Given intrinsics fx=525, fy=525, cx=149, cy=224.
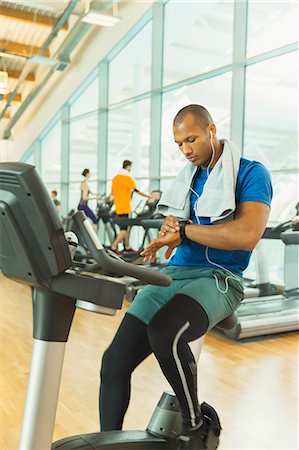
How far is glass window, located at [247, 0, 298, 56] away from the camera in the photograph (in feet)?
18.2

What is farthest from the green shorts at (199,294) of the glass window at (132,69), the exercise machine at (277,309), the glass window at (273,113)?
the glass window at (132,69)

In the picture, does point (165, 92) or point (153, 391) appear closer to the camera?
point (153, 391)

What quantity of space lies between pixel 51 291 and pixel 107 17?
23.6 ft

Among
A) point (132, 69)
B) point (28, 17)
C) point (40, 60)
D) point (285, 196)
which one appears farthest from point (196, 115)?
point (40, 60)

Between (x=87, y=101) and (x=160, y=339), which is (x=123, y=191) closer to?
(x=87, y=101)

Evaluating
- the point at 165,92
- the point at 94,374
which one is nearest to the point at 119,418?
the point at 94,374

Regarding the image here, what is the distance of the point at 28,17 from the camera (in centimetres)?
950

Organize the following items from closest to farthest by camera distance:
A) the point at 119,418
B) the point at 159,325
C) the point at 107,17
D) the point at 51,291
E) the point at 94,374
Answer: the point at 51,291 → the point at 159,325 → the point at 119,418 → the point at 94,374 → the point at 107,17

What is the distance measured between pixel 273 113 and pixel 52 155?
7.70 m

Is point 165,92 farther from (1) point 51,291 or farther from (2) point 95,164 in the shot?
(1) point 51,291

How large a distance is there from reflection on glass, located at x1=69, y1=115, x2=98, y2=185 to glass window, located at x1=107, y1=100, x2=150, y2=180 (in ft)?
2.31

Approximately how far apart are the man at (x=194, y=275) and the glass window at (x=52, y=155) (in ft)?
35.2

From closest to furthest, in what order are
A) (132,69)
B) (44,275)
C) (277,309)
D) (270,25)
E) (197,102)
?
1. (44,275)
2. (277,309)
3. (270,25)
4. (197,102)
5. (132,69)

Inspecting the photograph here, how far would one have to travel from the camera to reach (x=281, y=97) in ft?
19.0
